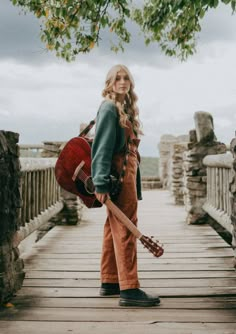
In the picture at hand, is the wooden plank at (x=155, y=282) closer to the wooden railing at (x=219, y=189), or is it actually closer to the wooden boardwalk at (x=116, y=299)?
the wooden boardwalk at (x=116, y=299)

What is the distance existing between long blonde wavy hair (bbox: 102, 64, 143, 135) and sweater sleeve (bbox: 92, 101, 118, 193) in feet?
0.22

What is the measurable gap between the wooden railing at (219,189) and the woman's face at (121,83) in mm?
2047

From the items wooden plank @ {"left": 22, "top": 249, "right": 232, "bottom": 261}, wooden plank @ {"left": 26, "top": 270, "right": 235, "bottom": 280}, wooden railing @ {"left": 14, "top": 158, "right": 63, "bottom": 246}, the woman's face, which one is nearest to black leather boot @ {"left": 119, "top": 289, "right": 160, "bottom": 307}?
wooden plank @ {"left": 26, "top": 270, "right": 235, "bottom": 280}

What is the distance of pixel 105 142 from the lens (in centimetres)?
362

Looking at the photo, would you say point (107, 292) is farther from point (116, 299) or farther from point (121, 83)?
point (121, 83)

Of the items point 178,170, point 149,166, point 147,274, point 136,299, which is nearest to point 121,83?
point 136,299

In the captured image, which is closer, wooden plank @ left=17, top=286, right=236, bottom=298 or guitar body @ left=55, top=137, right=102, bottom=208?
guitar body @ left=55, top=137, right=102, bottom=208

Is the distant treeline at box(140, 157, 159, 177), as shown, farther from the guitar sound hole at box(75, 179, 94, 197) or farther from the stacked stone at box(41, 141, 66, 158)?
the guitar sound hole at box(75, 179, 94, 197)

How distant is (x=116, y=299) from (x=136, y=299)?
0.26m

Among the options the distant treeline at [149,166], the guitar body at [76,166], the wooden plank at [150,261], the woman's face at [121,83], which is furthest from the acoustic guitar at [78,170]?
the distant treeline at [149,166]

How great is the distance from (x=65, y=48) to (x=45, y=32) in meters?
0.97

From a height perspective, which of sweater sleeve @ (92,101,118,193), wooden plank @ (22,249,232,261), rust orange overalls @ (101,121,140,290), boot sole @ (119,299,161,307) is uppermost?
sweater sleeve @ (92,101,118,193)

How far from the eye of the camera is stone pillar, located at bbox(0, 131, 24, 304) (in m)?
3.79

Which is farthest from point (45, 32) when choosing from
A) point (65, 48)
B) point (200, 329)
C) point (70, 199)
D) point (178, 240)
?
point (200, 329)
